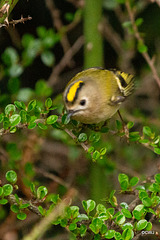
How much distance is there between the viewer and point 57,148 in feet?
10.7

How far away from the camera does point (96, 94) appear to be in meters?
2.32

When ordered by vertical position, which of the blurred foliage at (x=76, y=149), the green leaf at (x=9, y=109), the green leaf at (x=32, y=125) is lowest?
the blurred foliage at (x=76, y=149)

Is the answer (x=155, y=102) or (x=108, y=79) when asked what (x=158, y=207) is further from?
(x=155, y=102)

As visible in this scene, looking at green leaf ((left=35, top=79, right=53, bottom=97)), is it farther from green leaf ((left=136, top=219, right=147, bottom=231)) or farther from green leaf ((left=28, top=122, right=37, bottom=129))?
green leaf ((left=136, top=219, right=147, bottom=231))

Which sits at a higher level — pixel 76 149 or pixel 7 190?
pixel 7 190

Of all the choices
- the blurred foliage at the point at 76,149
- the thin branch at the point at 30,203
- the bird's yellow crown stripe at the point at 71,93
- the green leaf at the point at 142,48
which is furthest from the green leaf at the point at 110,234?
the green leaf at the point at 142,48

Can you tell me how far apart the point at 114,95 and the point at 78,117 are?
0.34m

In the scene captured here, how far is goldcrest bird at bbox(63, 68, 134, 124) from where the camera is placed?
2102 mm

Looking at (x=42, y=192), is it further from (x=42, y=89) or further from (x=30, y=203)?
(x=42, y=89)

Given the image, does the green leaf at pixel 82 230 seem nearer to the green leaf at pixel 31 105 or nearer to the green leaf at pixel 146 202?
the green leaf at pixel 146 202

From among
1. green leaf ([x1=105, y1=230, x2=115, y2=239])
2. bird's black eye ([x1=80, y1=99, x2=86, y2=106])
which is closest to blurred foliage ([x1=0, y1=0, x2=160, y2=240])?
green leaf ([x1=105, y1=230, x2=115, y2=239])

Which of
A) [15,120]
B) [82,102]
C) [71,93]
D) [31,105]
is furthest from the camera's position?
[82,102]

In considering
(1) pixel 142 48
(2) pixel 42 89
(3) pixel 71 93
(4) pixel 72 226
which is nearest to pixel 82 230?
(4) pixel 72 226

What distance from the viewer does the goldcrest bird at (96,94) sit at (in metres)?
2.10
